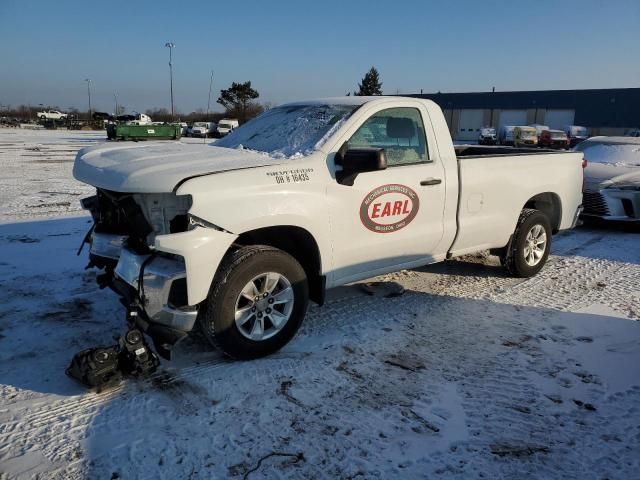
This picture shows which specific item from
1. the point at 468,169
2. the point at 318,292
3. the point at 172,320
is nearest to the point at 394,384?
the point at 318,292

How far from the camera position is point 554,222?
6305mm

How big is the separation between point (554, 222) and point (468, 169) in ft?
6.58

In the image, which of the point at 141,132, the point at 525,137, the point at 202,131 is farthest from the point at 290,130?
the point at 202,131

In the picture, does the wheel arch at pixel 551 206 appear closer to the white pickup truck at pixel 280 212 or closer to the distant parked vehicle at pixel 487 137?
the white pickup truck at pixel 280 212

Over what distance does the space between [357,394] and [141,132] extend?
3591 cm

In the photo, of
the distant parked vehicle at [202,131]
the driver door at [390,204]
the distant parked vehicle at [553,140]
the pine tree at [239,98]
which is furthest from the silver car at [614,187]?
the pine tree at [239,98]

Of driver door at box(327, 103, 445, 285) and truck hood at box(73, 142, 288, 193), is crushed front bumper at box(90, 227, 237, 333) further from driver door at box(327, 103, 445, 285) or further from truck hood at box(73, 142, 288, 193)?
driver door at box(327, 103, 445, 285)

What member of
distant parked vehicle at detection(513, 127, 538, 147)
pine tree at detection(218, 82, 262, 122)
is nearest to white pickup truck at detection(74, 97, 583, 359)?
distant parked vehicle at detection(513, 127, 538, 147)

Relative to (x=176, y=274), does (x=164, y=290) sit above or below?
below

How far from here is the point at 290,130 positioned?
4.57 m

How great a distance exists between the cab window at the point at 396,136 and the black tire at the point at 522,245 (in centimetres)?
173

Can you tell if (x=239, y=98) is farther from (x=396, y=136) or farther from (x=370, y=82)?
(x=396, y=136)

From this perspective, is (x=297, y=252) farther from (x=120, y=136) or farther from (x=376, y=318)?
(x=120, y=136)

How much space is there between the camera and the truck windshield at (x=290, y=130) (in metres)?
4.23
